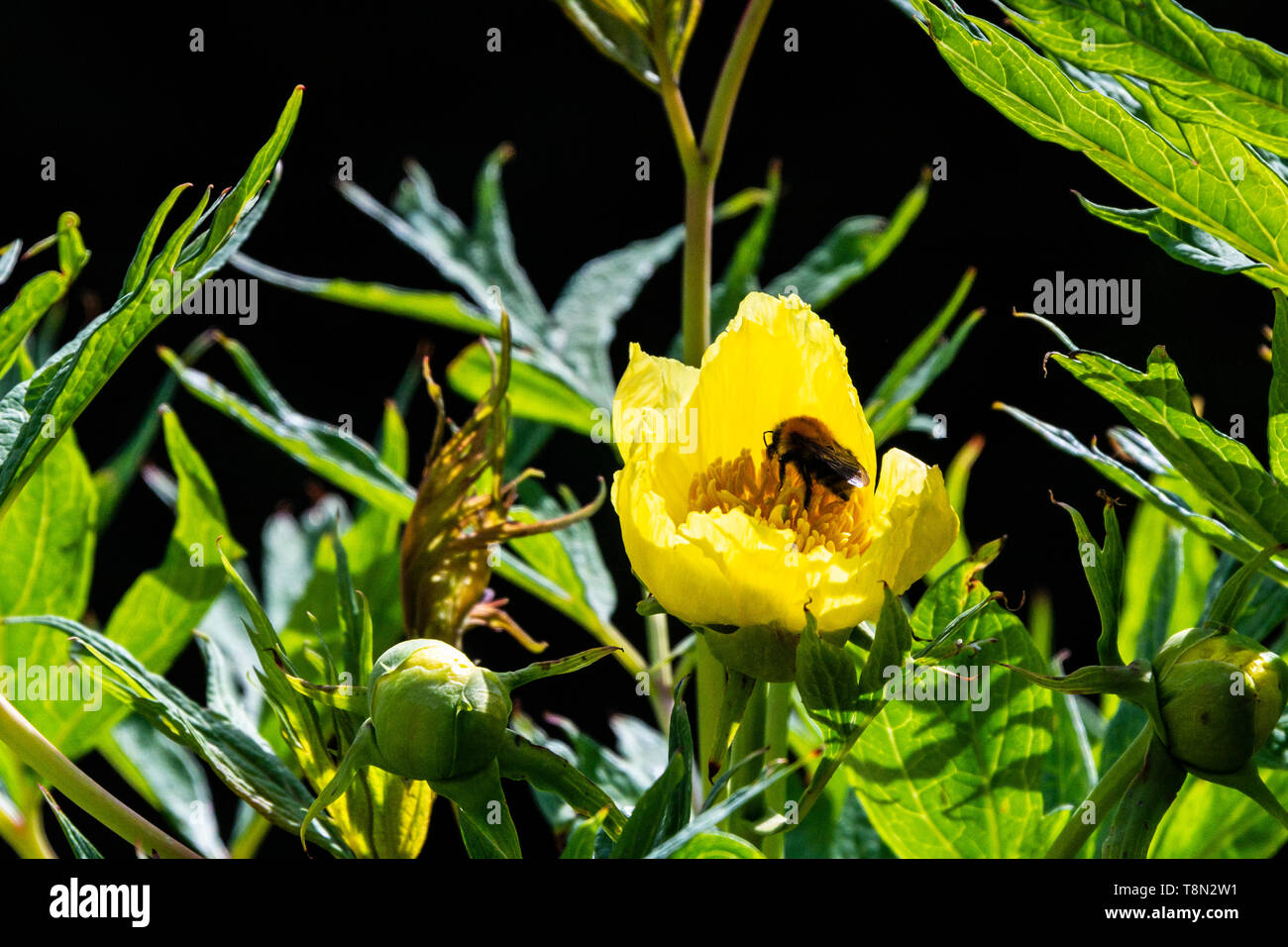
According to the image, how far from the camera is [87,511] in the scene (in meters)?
0.54

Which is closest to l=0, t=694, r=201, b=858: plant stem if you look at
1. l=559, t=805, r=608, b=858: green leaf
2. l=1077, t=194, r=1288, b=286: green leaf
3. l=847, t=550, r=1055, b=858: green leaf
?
l=559, t=805, r=608, b=858: green leaf

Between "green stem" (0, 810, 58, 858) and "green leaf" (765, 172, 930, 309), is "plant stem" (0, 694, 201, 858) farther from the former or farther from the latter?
"green leaf" (765, 172, 930, 309)

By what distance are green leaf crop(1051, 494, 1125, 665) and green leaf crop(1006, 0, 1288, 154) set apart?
11 cm

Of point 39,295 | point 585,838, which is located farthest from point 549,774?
point 39,295

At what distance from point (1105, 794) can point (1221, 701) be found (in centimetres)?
5

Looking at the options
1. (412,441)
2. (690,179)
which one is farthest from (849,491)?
(412,441)

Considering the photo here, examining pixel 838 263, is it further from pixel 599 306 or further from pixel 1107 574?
pixel 1107 574

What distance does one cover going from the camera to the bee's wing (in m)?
0.36

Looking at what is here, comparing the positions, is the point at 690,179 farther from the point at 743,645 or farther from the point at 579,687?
the point at 579,687

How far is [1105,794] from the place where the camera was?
350 mm

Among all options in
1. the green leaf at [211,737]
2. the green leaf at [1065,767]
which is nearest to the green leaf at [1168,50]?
the green leaf at [1065,767]

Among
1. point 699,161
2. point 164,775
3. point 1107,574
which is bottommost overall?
point 164,775

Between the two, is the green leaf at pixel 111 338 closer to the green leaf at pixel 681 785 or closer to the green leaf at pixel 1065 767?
the green leaf at pixel 681 785
